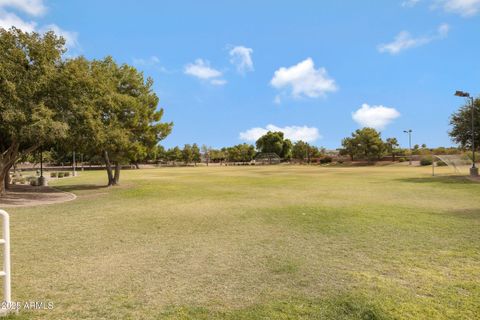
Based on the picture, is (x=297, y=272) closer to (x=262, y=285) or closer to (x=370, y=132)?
(x=262, y=285)

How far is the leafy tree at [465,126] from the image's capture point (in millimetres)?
33031

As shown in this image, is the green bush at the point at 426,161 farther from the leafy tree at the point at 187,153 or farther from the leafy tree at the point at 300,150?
the leafy tree at the point at 187,153

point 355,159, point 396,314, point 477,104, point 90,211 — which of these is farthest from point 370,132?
point 396,314

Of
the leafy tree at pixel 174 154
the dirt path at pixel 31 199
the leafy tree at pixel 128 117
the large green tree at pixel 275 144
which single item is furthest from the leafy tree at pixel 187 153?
the dirt path at pixel 31 199

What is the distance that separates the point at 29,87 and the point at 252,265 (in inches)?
596

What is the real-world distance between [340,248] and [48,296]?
5734 millimetres

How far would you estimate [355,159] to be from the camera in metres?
96.9

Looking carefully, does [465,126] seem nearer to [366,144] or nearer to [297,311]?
[297,311]

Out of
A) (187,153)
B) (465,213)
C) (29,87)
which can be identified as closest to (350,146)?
(187,153)

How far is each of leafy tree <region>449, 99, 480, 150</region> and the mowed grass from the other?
2591 cm

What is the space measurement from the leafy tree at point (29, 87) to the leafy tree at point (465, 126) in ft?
117

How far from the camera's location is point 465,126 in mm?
34031

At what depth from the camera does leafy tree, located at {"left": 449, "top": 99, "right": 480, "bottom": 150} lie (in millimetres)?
33031

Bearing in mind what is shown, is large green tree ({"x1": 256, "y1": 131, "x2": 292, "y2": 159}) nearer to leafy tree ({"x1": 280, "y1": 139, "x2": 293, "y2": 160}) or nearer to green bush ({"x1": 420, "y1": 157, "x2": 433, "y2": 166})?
leafy tree ({"x1": 280, "y1": 139, "x2": 293, "y2": 160})
